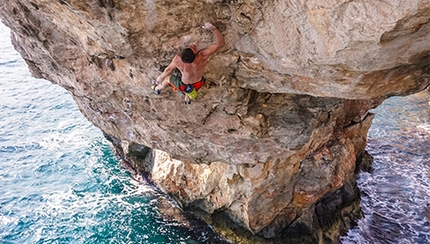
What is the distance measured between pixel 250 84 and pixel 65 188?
1385cm

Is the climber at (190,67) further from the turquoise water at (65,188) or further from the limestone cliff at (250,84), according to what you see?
the turquoise water at (65,188)

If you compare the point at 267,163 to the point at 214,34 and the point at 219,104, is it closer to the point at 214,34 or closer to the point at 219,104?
the point at 219,104

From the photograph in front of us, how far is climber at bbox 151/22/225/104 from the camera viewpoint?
6.73m

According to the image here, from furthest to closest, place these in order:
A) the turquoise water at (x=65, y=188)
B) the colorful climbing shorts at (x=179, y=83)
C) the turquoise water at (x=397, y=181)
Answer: the turquoise water at (x=65, y=188) → the turquoise water at (x=397, y=181) → the colorful climbing shorts at (x=179, y=83)

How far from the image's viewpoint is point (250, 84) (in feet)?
26.3

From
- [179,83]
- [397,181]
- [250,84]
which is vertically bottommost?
[397,181]

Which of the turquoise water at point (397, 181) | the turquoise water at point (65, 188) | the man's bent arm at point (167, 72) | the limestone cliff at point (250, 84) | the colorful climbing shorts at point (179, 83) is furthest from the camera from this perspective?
the turquoise water at point (65, 188)

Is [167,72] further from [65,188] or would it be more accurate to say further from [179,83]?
A: [65,188]

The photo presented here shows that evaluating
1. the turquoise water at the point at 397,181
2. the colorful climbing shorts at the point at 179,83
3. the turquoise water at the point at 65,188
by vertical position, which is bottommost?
the turquoise water at the point at 65,188

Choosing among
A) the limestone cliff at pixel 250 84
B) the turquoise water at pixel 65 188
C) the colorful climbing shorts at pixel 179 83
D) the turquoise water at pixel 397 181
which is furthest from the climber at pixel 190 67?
the turquoise water at pixel 397 181

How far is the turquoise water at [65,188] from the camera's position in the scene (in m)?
14.9

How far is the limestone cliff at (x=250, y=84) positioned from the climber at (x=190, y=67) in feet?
0.75

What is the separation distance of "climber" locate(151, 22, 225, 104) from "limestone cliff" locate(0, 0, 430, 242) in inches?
9.0

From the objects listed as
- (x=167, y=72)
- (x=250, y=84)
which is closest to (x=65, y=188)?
(x=167, y=72)
